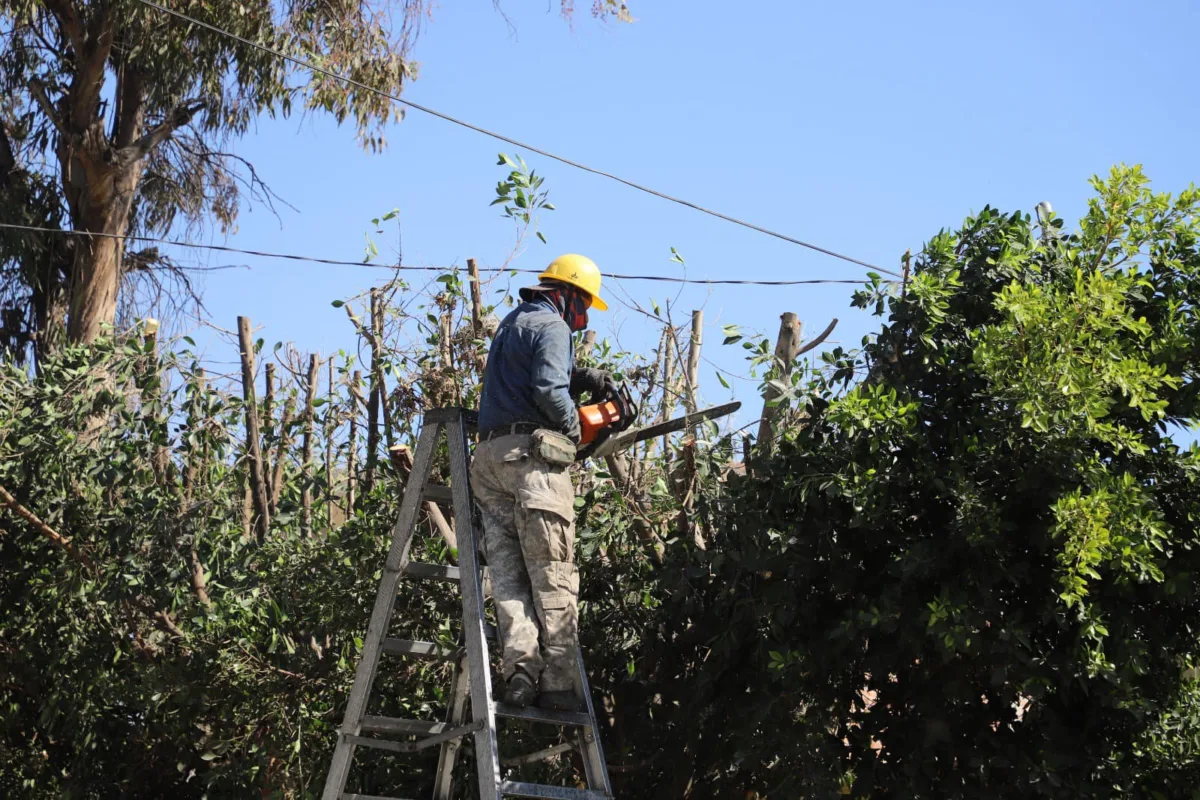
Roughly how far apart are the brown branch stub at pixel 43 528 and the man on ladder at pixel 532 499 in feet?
9.96

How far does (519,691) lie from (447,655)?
100 centimetres

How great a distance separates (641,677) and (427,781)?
1.21 m

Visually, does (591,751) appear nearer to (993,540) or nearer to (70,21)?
(993,540)

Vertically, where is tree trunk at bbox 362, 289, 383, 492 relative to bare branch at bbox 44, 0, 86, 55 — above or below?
below

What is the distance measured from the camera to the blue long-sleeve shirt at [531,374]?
16.1 ft

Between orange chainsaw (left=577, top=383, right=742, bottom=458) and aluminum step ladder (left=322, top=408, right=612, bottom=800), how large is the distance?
50cm

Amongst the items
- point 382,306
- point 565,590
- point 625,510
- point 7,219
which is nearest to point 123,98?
point 7,219

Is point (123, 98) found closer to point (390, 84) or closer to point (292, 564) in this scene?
point (390, 84)

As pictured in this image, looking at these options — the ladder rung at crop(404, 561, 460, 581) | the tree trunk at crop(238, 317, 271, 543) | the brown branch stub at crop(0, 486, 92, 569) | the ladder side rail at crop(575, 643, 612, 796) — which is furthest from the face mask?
the brown branch stub at crop(0, 486, 92, 569)

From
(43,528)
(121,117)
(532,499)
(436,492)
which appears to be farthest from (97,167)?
(532,499)

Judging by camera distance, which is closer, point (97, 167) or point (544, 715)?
point (544, 715)

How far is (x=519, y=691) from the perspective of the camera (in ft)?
15.3

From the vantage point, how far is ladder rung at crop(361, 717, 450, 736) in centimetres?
535

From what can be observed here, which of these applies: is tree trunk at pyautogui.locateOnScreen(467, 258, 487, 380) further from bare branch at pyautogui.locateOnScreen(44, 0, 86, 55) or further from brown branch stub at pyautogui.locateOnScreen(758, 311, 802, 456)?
bare branch at pyautogui.locateOnScreen(44, 0, 86, 55)
